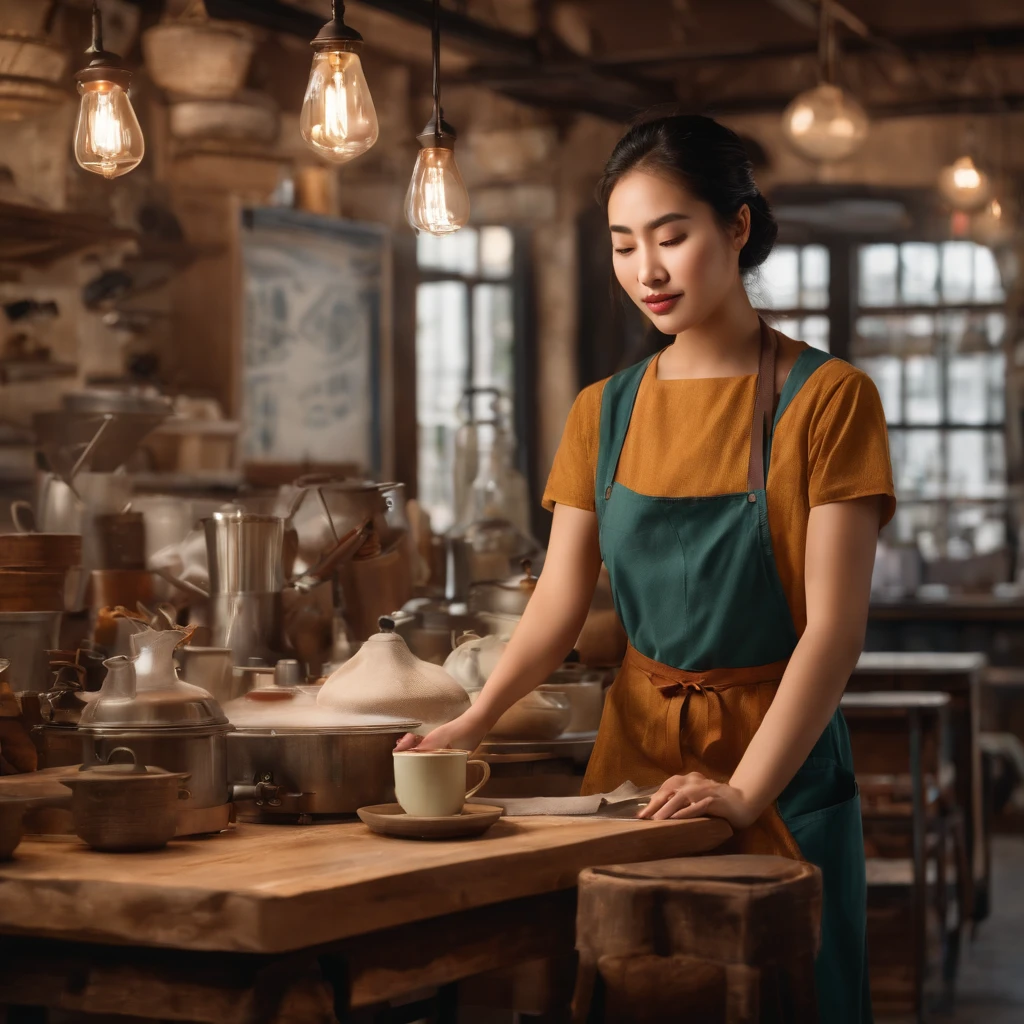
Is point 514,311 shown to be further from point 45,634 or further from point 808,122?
point 45,634

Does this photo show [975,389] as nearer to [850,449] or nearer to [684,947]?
[850,449]

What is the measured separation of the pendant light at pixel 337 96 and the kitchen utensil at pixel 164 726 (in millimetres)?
1188

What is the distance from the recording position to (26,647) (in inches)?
107

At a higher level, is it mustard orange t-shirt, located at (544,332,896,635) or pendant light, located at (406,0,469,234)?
pendant light, located at (406,0,469,234)

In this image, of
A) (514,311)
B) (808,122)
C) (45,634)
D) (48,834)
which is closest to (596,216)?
(514,311)

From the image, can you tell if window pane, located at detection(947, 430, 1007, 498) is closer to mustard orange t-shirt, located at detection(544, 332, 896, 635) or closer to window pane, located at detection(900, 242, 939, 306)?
window pane, located at detection(900, 242, 939, 306)

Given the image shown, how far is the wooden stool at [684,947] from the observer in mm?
1838

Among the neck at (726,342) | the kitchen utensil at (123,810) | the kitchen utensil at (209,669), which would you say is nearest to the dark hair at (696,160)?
the neck at (726,342)

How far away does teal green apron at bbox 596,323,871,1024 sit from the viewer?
2.29 m

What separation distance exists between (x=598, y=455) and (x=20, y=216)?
412cm

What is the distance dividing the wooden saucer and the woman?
0.21 metres

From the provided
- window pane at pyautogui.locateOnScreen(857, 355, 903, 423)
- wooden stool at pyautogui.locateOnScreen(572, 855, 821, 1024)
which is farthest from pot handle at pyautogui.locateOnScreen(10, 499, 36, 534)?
window pane at pyautogui.locateOnScreen(857, 355, 903, 423)

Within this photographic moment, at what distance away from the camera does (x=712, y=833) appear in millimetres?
2160

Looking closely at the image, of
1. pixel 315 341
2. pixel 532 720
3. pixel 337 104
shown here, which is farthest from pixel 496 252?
pixel 532 720
